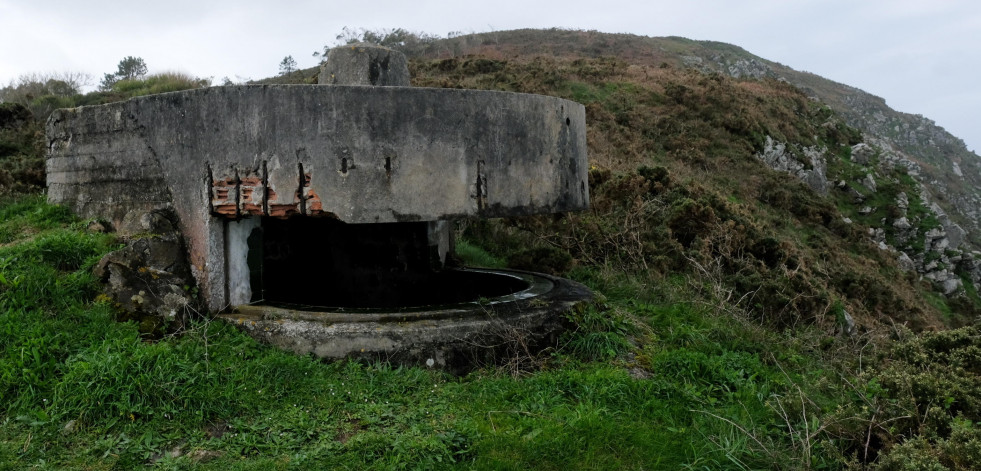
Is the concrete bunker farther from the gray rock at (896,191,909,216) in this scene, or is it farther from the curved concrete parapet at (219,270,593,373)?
the gray rock at (896,191,909,216)

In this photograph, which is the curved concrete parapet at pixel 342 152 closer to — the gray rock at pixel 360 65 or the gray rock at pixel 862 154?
the gray rock at pixel 360 65

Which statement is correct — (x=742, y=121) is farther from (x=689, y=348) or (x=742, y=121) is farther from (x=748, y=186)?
(x=689, y=348)

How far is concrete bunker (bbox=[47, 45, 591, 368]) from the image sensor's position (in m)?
4.45

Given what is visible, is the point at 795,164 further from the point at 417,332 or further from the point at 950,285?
the point at 417,332

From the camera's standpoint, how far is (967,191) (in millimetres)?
33938

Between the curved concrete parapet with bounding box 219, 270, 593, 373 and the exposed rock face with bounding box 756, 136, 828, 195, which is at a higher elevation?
the exposed rock face with bounding box 756, 136, 828, 195

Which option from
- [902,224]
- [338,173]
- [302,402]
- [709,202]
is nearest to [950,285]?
[902,224]

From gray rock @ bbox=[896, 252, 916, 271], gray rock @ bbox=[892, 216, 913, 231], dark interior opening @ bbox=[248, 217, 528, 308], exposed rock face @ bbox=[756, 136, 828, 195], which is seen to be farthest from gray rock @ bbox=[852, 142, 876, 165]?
dark interior opening @ bbox=[248, 217, 528, 308]

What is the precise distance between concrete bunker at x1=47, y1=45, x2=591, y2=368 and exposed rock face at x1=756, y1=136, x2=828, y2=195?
46.7ft

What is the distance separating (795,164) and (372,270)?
50.2 feet

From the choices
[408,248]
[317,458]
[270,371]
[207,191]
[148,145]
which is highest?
[148,145]

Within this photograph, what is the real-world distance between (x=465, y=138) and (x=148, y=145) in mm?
2490

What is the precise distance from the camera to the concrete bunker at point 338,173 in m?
4.45

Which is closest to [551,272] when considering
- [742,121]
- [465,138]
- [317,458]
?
[465,138]
